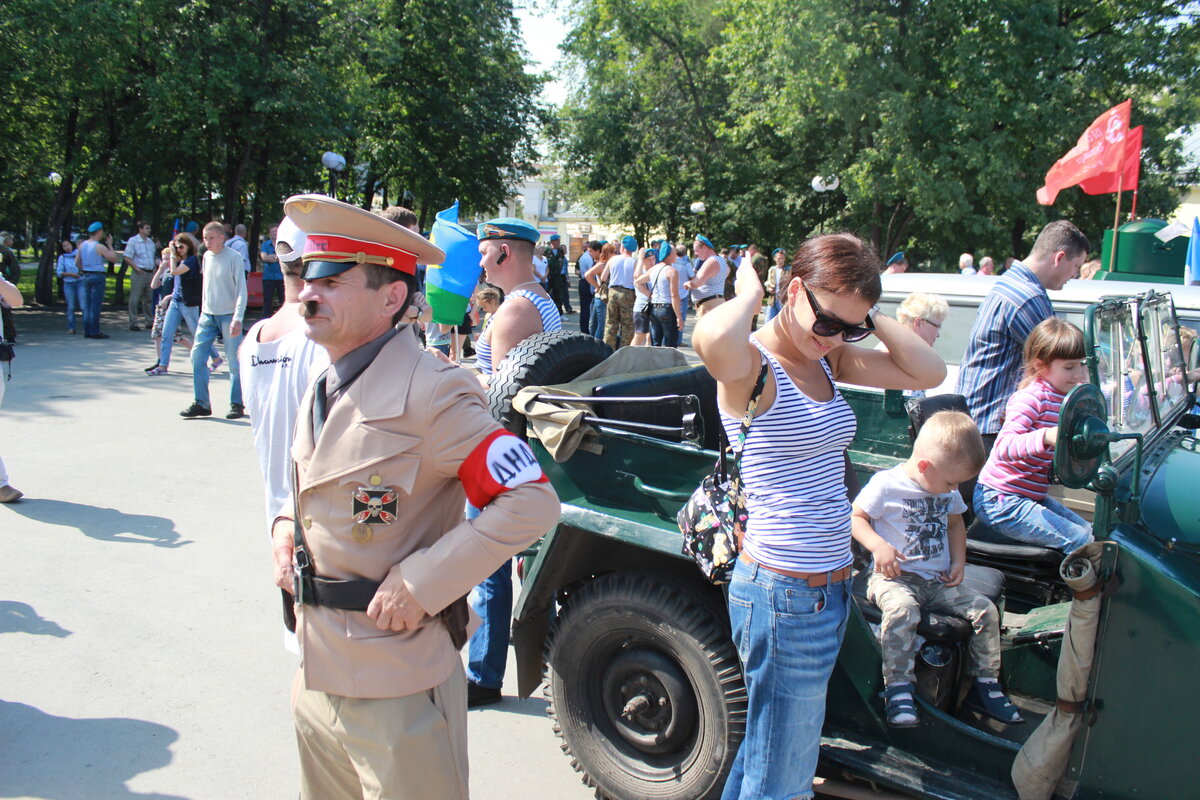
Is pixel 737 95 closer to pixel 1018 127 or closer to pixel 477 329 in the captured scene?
pixel 1018 127

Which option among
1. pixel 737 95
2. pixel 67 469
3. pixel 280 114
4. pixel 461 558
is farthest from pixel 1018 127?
pixel 461 558

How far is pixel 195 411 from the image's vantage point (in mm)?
8766

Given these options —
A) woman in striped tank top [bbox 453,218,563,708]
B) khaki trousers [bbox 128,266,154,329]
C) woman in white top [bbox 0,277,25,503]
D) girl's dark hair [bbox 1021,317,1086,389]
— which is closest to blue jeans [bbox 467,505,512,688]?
woman in striped tank top [bbox 453,218,563,708]

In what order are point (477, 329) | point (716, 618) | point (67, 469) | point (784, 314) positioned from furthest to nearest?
point (477, 329)
point (67, 469)
point (716, 618)
point (784, 314)

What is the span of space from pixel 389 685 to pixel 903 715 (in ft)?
4.95

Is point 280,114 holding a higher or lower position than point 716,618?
higher

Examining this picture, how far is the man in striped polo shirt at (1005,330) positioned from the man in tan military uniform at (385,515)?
3097 mm

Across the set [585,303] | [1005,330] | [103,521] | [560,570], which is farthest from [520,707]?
[585,303]

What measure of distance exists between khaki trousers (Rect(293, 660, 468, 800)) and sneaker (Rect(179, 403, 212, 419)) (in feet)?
24.1

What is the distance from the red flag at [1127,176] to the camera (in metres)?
9.75

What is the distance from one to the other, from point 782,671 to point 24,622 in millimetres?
3763

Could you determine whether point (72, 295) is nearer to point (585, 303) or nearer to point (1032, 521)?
point (585, 303)

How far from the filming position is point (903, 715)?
2646 mm

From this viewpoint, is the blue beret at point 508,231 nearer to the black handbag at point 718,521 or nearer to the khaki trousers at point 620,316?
the black handbag at point 718,521
